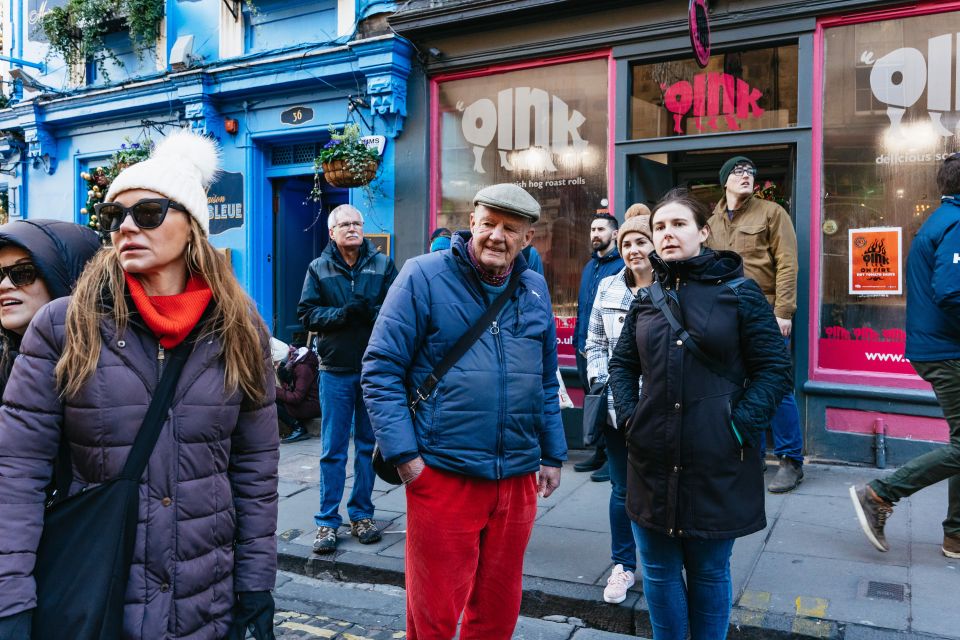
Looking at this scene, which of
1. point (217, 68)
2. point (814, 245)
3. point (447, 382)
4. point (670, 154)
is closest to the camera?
point (447, 382)

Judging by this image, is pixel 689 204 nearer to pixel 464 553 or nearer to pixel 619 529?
pixel 464 553

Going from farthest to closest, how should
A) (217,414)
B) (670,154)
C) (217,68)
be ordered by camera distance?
(217,68), (670,154), (217,414)

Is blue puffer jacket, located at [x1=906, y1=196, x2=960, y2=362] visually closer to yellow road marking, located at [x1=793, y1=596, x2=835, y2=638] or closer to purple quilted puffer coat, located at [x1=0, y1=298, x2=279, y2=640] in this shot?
yellow road marking, located at [x1=793, y1=596, x2=835, y2=638]

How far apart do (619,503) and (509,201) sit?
79.0 inches

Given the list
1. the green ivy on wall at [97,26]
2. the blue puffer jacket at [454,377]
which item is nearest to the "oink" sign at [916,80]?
the blue puffer jacket at [454,377]

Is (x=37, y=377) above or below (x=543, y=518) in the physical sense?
above

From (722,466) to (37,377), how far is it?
7.76 ft

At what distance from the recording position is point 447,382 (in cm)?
298

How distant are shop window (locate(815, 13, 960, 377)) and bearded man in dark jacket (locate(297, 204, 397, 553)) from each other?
398cm

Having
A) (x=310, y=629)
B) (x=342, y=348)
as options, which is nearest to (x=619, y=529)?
(x=310, y=629)

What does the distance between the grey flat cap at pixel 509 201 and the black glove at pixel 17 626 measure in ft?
6.38

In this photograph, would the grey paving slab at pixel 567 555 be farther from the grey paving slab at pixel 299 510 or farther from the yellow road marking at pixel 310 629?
the grey paving slab at pixel 299 510

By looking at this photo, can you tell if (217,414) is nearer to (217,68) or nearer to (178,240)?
(178,240)

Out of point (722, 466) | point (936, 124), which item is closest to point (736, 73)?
point (936, 124)
